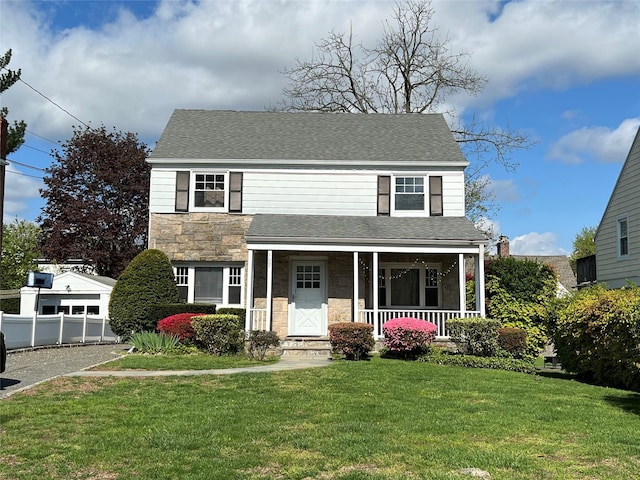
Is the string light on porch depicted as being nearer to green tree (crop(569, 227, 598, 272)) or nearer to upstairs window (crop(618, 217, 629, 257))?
upstairs window (crop(618, 217, 629, 257))

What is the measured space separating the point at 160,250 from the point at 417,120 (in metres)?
10.8

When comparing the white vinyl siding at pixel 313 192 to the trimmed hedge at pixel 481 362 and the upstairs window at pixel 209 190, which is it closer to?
the upstairs window at pixel 209 190

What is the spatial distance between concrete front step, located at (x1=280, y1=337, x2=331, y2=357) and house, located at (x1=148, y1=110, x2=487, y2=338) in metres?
1.11

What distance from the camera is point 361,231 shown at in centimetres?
1773

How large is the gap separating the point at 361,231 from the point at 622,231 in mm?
11144

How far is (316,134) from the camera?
21.7 m

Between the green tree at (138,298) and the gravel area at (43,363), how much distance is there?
3.38ft

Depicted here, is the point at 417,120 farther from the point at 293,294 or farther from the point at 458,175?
the point at 293,294

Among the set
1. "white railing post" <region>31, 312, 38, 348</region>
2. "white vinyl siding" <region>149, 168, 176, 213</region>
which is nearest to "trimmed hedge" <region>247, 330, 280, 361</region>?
"white vinyl siding" <region>149, 168, 176, 213</region>

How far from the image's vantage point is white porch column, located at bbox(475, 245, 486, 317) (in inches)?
675

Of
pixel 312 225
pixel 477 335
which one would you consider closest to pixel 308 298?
pixel 312 225

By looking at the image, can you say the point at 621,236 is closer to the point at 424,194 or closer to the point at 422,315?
the point at 424,194

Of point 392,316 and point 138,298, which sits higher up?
point 138,298

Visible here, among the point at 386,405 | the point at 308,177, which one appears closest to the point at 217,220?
the point at 308,177
